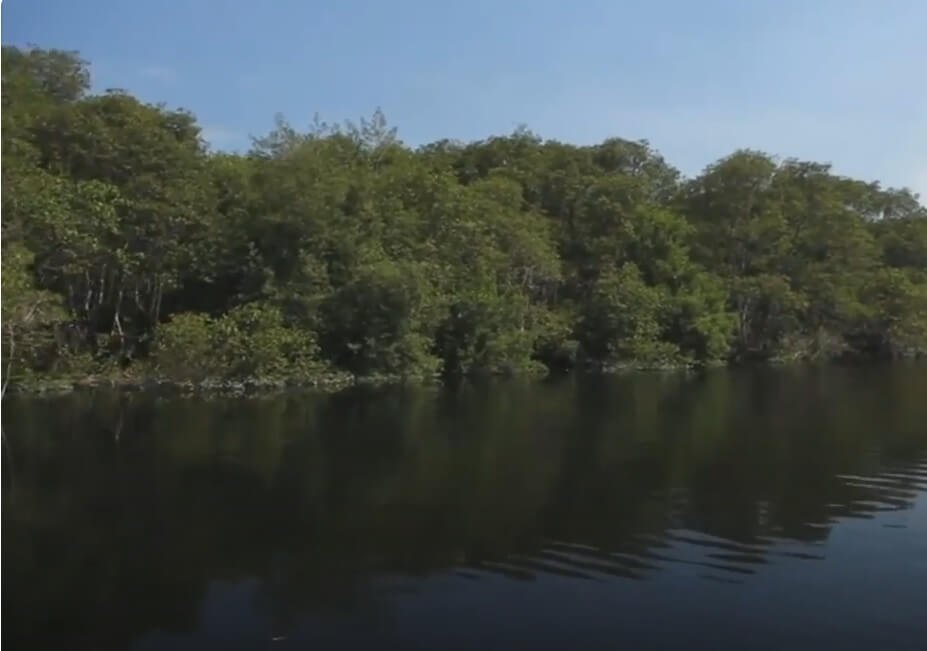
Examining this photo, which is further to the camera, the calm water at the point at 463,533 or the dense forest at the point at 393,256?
the dense forest at the point at 393,256

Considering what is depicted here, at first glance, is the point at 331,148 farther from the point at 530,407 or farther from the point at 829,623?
the point at 829,623

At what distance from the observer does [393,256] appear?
138 feet

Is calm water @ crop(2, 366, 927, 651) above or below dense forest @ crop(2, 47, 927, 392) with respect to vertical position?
below

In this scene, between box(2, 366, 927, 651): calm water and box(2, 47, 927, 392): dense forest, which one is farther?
box(2, 47, 927, 392): dense forest

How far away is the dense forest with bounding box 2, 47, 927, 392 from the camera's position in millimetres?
34469

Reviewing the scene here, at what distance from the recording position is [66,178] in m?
35.2

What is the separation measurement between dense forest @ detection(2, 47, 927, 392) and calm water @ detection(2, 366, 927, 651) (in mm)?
7815

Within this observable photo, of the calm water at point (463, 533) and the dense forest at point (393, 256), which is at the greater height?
the dense forest at point (393, 256)

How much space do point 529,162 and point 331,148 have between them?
13715mm

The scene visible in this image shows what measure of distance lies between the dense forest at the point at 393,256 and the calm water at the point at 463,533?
781 cm

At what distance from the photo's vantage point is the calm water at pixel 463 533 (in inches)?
404

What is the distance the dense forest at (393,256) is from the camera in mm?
34469

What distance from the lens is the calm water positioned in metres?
10.3

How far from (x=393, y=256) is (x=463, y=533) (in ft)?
94.8
